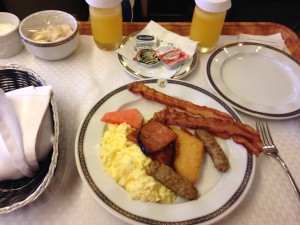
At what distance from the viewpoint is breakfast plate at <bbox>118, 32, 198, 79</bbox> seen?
1111 mm

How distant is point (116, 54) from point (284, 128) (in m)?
0.78

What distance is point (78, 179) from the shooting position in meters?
0.84

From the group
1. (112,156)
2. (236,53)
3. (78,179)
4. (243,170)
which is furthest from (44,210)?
(236,53)

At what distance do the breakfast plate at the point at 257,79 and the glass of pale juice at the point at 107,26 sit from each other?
0.43 m

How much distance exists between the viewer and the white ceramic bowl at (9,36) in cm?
109

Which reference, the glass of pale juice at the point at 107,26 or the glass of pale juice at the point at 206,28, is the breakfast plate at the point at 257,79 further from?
the glass of pale juice at the point at 107,26

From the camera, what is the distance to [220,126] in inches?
35.0

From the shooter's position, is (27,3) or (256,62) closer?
(256,62)

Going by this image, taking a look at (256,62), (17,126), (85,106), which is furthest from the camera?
(256,62)

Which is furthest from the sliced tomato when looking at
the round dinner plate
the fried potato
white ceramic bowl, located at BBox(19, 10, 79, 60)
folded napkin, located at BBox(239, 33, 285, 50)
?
folded napkin, located at BBox(239, 33, 285, 50)

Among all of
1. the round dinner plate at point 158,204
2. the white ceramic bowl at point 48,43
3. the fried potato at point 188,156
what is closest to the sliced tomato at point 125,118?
the round dinner plate at point 158,204

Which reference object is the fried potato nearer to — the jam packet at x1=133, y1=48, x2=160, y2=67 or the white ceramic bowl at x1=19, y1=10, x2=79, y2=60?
the jam packet at x1=133, y1=48, x2=160, y2=67

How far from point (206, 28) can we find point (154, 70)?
30 centimetres

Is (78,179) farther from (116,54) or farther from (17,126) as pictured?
(116,54)
